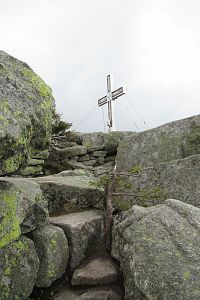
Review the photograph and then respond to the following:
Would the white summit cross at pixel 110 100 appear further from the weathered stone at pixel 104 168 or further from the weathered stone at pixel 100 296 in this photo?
→ the weathered stone at pixel 100 296

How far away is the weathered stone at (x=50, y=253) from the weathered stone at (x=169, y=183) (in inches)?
65.5

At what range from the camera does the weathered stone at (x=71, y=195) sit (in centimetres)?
641

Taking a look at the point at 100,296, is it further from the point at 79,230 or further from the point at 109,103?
the point at 109,103

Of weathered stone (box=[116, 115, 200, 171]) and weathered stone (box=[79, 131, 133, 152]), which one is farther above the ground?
weathered stone (box=[79, 131, 133, 152])

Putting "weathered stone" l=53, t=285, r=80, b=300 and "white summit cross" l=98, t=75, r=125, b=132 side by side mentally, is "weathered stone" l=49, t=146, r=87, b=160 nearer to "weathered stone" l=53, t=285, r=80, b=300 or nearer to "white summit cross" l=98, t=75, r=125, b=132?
"white summit cross" l=98, t=75, r=125, b=132

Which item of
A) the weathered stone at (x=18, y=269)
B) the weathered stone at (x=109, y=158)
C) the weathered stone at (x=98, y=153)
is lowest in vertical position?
the weathered stone at (x=18, y=269)

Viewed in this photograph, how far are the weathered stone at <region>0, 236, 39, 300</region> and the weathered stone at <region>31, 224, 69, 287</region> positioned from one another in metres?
0.20

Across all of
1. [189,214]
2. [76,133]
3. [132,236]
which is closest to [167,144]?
[189,214]

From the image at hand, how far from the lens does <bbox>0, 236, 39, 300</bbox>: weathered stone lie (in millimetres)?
4184

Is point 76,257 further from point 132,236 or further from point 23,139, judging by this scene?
point 23,139

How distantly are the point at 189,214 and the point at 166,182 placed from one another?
150cm

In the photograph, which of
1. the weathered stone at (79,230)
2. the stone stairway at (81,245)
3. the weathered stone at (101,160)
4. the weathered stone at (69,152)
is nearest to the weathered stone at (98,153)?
the weathered stone at (101,160)

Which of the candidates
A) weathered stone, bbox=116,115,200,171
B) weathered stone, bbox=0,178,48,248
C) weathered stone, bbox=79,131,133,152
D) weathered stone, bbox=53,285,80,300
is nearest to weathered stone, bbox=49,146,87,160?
weathered stone, bbox=79,131,133,152

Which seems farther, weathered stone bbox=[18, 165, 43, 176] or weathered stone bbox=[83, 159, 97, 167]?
weathered stone bbox=[83, 159, 97, 167]
